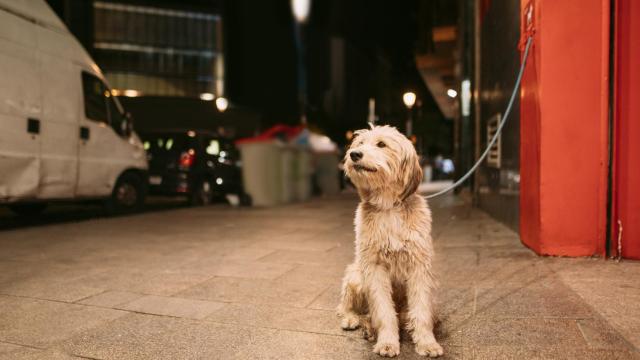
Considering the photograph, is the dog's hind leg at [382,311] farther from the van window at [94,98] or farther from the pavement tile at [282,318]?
the van window at [94,98]

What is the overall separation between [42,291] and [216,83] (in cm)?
4250

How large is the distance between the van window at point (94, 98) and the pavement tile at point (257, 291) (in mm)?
6118

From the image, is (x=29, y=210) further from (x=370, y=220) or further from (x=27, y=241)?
(x=370, y=220)

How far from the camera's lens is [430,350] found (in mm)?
2967

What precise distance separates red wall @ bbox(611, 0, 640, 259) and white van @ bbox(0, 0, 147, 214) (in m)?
8.30

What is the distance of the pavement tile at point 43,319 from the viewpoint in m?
3.41

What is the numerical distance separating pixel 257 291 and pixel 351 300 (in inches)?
54.1

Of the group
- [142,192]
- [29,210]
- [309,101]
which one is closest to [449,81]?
[142,192]

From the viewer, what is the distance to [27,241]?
24.2ft

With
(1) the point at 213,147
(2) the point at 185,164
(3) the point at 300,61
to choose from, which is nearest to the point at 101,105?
(2) the point at 185,164

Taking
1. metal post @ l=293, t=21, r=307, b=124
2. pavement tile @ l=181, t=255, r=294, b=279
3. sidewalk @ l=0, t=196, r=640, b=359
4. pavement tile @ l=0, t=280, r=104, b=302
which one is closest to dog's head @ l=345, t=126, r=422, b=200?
sidewalk @ l=0, t=196, r=640, b=359

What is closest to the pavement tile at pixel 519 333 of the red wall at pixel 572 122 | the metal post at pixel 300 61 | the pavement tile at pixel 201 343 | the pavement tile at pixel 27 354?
the pavement tile at pixel 201 343

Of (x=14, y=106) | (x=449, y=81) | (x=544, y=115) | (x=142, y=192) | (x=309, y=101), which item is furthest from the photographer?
(x=309, y=101)

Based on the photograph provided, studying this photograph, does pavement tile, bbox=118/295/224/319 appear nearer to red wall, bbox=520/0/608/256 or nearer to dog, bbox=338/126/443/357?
dog, bbox=338/126/443/357
